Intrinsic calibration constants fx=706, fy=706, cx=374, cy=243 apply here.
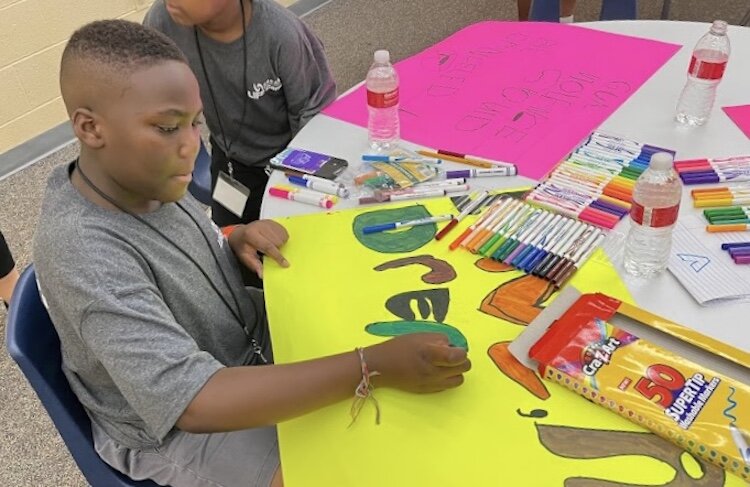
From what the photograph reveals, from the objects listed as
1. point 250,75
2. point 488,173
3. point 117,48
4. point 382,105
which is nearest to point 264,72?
point 250,75

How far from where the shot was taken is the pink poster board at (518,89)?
136 centimetres

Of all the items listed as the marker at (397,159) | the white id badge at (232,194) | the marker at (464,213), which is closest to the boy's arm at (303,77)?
the white id badge at (232,194)

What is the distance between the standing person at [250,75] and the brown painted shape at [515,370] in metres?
0.79

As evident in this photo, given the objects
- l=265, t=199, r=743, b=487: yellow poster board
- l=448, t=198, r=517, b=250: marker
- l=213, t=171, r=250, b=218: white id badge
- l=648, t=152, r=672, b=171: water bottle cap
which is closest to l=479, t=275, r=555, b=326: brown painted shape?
l=265, t=199, r=743, b=487: yellow poster board

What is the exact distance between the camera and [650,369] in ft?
2.73

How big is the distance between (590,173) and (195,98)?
69 cm

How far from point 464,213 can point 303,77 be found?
67cm

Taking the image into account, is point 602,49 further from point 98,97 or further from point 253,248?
point 98,97

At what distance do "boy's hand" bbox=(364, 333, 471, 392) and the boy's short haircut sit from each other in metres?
0.45

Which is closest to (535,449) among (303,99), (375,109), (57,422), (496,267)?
(496,267)

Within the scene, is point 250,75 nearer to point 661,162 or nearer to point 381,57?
point 381,57

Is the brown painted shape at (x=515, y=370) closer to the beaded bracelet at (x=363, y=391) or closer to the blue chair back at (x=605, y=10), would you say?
the beaded bracelet at (x=363, y=391)

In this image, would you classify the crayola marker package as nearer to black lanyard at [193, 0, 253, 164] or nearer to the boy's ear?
the boy's ear

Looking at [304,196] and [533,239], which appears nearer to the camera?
[533,239]
